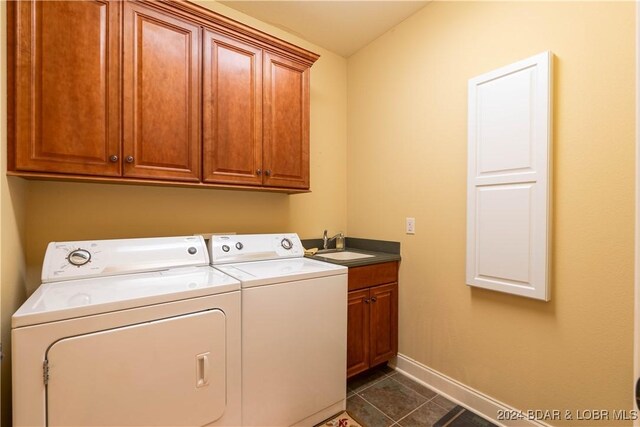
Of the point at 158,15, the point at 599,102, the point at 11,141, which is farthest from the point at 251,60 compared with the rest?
the point at 599,102

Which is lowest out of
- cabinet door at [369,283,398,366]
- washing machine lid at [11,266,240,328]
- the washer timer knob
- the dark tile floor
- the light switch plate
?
the dark tile floor

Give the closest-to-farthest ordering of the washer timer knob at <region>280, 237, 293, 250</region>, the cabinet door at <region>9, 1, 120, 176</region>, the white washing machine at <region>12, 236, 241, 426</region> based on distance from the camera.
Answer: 1. the white washing machine at <region>12, 236, 241, 426</region>
2. the cabinet door at <region>9, 1, 120, 176</region>
3. the washer timer knob at <region>280, 237, 293, 250</region>

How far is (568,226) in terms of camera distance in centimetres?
140

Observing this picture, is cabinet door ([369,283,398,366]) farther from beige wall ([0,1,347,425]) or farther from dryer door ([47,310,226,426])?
dryer door ([47,310,226,426])

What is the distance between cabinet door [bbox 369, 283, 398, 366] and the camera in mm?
2039

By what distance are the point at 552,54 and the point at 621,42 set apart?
0.80ft

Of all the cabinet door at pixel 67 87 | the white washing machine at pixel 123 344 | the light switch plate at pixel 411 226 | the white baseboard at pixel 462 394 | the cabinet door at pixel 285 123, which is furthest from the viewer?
the light switch plate at pixel 411 226

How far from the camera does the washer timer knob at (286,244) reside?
2010 mm

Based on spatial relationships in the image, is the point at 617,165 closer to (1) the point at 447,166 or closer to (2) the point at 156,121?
(1) the point at 447,166

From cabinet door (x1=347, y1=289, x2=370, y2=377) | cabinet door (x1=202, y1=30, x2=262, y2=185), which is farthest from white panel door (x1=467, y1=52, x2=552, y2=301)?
cabinet door (x1=202, y1=30, x2=262, y2=185)

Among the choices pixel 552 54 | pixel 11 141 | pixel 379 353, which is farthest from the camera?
pixel 379 353

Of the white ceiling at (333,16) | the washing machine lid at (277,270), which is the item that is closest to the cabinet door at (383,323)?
the washing machine lid at (277,270)

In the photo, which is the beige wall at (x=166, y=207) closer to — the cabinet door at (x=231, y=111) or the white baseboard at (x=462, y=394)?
the cabinet door at (x=231, y=111)

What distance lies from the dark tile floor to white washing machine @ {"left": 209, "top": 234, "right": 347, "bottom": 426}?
0.59 ft
